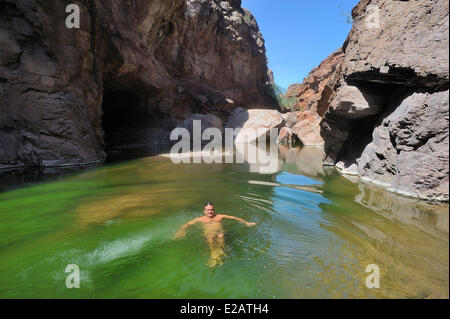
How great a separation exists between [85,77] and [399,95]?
11.3 meters

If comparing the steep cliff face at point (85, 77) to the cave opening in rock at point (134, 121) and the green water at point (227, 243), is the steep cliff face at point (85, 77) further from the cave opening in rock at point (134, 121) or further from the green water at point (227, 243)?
the green water at point (227, 243)

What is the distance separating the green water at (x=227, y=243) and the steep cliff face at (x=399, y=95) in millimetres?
641

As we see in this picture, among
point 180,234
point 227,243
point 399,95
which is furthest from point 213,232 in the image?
point 399,95

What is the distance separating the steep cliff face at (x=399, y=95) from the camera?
5.16 meters

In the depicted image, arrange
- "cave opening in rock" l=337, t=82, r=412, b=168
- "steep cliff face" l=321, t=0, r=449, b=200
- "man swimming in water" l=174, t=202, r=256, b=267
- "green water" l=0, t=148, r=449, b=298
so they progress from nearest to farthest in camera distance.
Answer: "green water" l=0, t=148, r=449, b=298, "man swimming in water" l=174, t=202, r=256, b=267, "steep cliff face" l=321, t=0, r=449, b=200, "cave opening in rock" l=337, t=82, r=412, b=168

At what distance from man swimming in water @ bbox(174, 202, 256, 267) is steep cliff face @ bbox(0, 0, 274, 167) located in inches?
318

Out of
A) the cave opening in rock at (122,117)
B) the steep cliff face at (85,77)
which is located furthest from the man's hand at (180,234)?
the cave opening in rock at (122,117)

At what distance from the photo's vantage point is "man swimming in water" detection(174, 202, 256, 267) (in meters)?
3.41

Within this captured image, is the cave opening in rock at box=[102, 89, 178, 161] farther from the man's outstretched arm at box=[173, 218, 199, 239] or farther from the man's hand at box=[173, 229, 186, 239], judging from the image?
the man's hand at box=[173, 229, 186, 239]

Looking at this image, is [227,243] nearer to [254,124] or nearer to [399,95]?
[399,95]

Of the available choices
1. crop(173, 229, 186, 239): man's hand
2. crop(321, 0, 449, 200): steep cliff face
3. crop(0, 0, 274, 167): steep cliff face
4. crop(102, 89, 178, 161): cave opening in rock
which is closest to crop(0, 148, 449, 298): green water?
crop(173, 229, 186, 239): man's hand

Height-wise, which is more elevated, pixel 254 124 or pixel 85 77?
pixel 85 77

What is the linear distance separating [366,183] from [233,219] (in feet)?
14.7

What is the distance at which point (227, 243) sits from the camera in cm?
383
